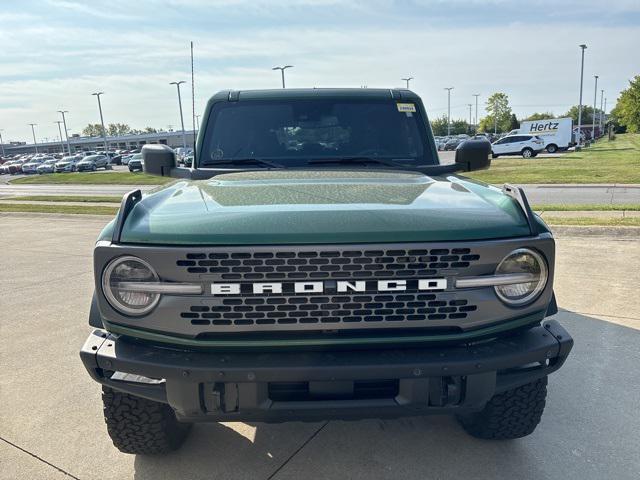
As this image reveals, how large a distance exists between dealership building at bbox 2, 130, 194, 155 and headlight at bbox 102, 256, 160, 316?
74665 mm

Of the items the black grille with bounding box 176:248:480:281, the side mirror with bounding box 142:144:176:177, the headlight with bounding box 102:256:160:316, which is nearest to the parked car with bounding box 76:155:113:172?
the side mirror with bounding box 142:144:176:177

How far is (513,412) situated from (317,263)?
139 centimetres

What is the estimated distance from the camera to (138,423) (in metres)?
2.62

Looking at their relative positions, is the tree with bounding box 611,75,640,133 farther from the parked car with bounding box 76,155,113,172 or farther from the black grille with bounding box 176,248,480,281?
the black grille with bounding box 176,248,480,281

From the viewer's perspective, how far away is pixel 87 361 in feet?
7.38

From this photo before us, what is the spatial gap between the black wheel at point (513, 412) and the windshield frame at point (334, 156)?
62.2 inches

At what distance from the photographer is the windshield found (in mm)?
3719

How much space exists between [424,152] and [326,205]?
169cm

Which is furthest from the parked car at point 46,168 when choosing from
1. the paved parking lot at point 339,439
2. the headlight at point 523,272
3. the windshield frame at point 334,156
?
the headlight at point 523,272

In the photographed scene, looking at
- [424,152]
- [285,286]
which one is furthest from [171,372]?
[424,152]

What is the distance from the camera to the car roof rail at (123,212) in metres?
2.22

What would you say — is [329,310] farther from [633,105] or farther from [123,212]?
[633,105]

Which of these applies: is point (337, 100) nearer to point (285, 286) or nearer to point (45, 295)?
point (285, 286)


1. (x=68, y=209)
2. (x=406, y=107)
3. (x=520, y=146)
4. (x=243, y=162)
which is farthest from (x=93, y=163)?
(x=406, y=107)
